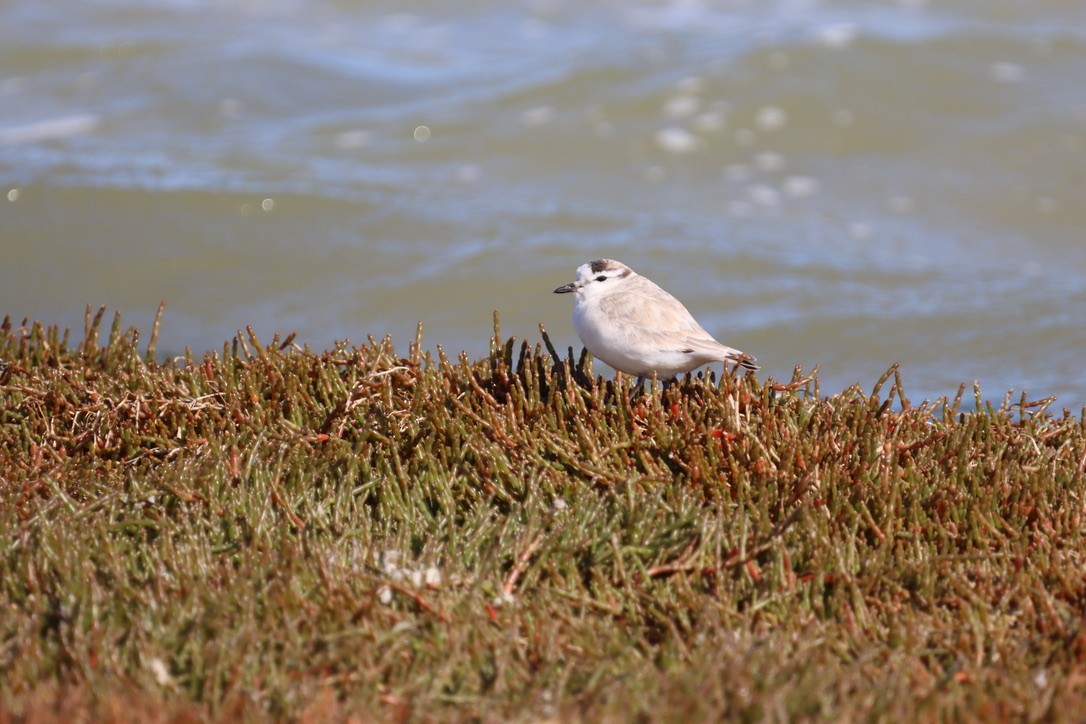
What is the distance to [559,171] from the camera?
560 inches

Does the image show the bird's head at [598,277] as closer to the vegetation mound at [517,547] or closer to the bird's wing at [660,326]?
the bird's wing at [660,326]

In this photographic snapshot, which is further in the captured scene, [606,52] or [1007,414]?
[606,52]

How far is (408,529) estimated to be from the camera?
4.44 meters

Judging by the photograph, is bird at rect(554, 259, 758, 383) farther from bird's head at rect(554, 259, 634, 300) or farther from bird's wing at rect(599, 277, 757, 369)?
bird's head at rect(554, 259, 634, 300)

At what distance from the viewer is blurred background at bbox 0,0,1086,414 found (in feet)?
33.7

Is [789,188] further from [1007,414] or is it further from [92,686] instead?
[92,686]

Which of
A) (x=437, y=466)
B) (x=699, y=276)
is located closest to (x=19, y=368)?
(x=437, y=466)

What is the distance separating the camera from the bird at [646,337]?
512 centimetres

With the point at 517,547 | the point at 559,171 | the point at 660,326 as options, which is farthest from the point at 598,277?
the point at 559,171

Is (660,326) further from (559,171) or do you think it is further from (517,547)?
(559,171)

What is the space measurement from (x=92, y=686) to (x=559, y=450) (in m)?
2.01

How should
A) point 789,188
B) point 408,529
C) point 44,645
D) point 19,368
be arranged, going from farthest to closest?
1. point 789,188
2. point 19,368
3. point 408,529
4. point 44,645

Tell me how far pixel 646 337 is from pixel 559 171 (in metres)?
9.36

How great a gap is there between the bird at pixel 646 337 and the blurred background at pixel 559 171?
12.3 ft
